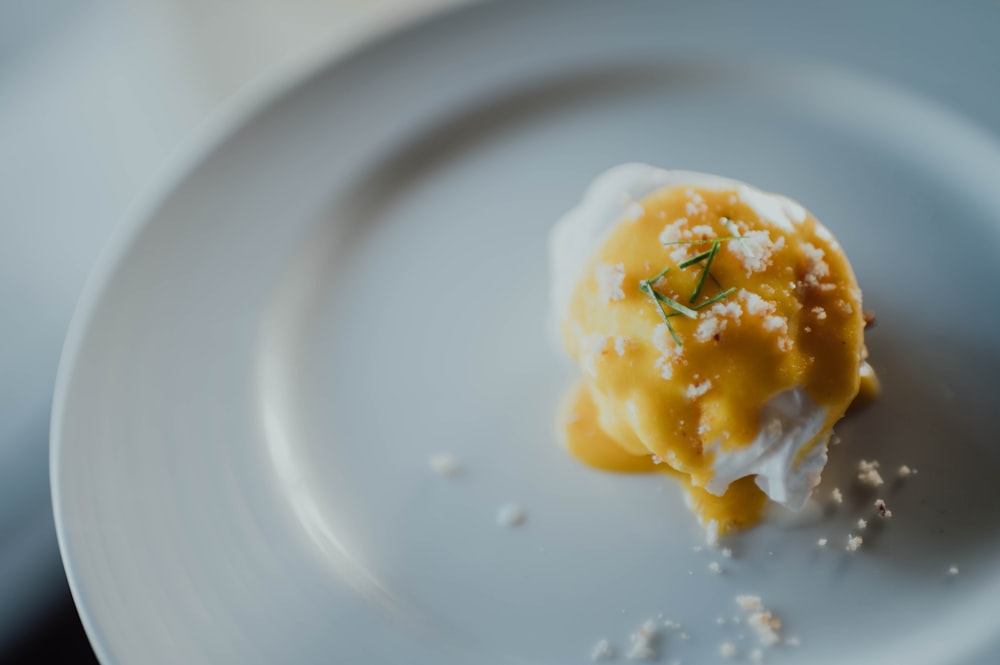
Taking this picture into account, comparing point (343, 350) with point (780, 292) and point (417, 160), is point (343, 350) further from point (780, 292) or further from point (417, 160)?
point (780, 292)

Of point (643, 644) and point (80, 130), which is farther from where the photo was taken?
point (80, 130)

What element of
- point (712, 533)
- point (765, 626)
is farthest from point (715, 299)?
point (765, 626)

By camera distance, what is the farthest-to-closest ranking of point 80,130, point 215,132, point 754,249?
point 80,130
point 215,132
point 754,249

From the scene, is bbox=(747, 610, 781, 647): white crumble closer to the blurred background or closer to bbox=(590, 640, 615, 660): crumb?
bbox=(590, 640, 615, 660): crumb

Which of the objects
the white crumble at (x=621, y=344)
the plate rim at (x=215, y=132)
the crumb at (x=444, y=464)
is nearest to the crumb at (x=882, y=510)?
the white crumble at (x=621, y=344)

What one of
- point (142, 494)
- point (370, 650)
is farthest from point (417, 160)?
point (370, 650)

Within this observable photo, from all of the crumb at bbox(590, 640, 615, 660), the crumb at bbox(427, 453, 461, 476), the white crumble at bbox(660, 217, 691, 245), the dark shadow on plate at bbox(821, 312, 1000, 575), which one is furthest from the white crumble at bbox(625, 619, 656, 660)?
the white crumble at bbox(660, 217, 691, 245)

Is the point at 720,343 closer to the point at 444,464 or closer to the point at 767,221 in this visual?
the point at 767,221
